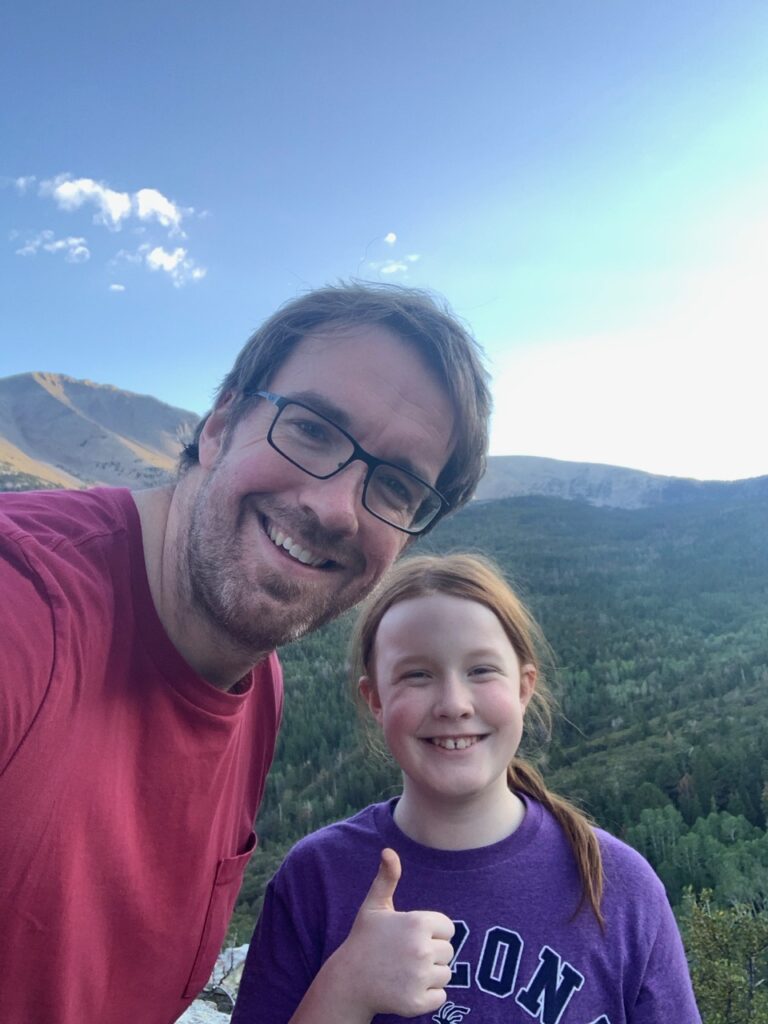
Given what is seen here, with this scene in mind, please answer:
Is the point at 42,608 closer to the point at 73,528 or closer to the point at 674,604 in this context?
the point at 73,528

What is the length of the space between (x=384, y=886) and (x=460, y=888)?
0.30 meters

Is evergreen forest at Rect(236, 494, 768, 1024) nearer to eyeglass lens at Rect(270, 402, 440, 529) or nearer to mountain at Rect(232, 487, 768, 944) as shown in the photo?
mountain at Rect(232, 487, 768, 944)

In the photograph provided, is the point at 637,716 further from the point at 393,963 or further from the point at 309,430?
the point at 393,963

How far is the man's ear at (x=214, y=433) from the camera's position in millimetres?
2029

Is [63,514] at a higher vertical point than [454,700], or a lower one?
higher

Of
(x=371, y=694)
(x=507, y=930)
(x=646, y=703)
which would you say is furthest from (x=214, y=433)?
(x=646, y=703)

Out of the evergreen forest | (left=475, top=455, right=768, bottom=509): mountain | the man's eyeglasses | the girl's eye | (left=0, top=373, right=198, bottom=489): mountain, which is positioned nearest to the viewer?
the girl's eye

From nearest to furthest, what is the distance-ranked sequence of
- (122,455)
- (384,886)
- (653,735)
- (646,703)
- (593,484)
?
(384,886) < (653,735) < (646,703) < (122,455) < (593,484)

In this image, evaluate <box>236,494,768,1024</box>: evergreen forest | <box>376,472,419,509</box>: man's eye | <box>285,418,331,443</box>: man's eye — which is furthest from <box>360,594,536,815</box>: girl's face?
<box>236,494,768,1024</box>: evergreen forest

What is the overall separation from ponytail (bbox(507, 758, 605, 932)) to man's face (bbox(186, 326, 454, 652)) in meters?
0.73

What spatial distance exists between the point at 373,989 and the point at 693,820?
19.6 m

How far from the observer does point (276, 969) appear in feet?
5.29

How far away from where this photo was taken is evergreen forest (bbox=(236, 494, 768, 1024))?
5832mm

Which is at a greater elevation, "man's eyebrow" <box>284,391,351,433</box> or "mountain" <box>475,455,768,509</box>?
"mountain" <box>475,455,768,509</box>
